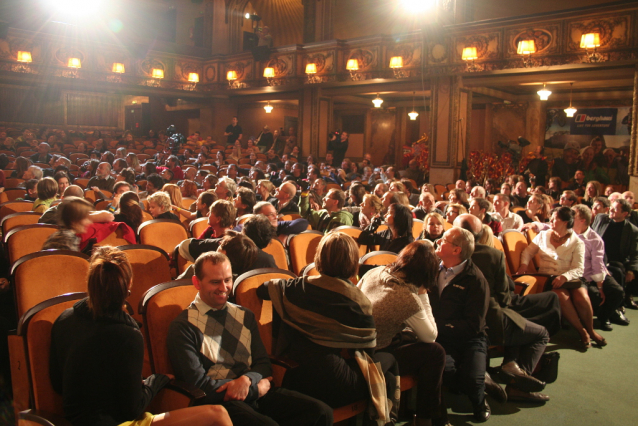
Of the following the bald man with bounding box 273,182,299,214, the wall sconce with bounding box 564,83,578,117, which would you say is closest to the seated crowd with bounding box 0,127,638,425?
the bald man with bounding box 273,182,299,214

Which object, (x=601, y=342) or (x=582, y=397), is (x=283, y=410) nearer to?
(x=582, y=397)

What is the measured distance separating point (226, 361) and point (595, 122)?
45.1 ft

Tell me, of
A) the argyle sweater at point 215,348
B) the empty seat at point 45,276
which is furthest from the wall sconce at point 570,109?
the empty seat at point 45,276

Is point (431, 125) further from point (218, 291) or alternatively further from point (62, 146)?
point (218, 291)

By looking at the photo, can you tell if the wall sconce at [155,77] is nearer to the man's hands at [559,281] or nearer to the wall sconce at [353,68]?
the wall sconce at [353,68]

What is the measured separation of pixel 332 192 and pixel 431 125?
730 cm

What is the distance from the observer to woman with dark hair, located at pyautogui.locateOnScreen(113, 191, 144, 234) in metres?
3.80

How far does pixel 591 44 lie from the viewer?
352 inches

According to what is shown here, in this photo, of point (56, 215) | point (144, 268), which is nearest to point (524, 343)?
point (144, 268)

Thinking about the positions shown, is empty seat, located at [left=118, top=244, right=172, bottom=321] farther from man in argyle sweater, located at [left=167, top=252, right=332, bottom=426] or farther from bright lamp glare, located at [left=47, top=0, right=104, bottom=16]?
bright lamp glare, located at [left=47, top=0, right=104, bottom=16]

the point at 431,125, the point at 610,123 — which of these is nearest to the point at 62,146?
the point at 431,125

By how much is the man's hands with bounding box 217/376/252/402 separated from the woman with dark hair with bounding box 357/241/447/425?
710mm

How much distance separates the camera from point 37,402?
1754mm

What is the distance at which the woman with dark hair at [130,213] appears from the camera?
380 centimetres
